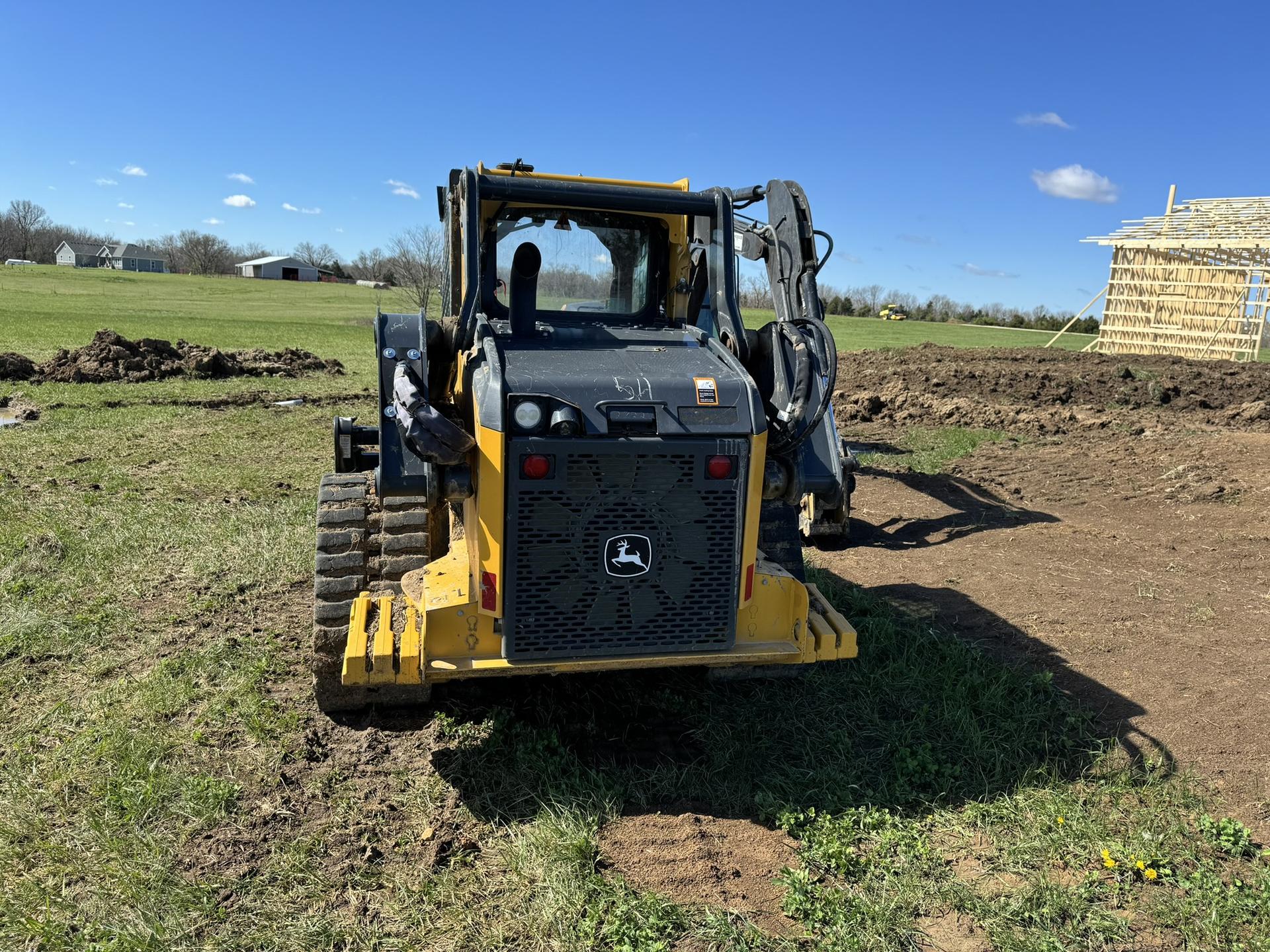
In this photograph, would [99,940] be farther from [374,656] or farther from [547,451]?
[547,451]

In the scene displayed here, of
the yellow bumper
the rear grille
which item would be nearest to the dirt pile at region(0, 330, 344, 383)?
the yellow bumper

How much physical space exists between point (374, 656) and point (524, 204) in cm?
264

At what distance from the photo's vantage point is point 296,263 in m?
106

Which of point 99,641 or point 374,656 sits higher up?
point 374,656

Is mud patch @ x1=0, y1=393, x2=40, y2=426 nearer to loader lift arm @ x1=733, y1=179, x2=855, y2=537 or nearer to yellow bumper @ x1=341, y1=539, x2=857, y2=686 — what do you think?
loader lift arm @ x1=733, y1=179, x2=855, y2=537

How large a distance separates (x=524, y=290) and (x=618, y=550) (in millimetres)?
1643

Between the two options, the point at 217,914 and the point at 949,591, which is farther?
the point at 949,591

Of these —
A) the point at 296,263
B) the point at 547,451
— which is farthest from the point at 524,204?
the point at 296,263

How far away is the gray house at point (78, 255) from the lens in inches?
4156

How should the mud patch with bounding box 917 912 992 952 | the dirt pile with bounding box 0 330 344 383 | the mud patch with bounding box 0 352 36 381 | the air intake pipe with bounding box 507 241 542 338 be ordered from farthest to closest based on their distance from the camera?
the dirt pile with bounding box 0 330 344 383 < the mud patch with bounding box 0 352 36 381 < the air intake pipe with bounding box 507 241 542 338 < the mud patch with bounding box 917 912 992 952

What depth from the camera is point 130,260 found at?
104125 millimetres

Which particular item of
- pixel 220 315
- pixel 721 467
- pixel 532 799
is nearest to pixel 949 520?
pixel 721 467

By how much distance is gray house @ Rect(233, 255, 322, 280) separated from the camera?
102 meters

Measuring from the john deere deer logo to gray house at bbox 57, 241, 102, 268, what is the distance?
12143 centimetres
